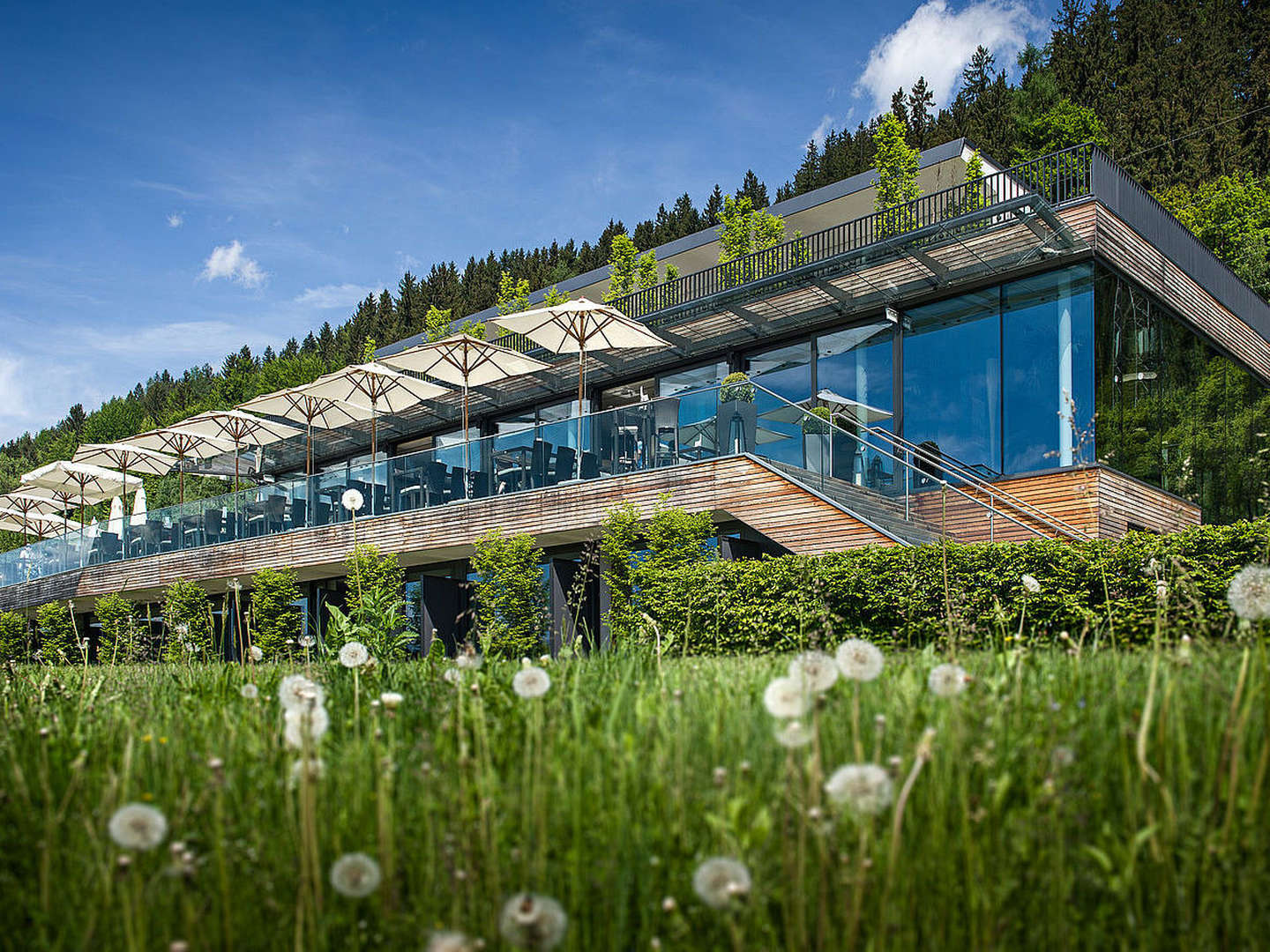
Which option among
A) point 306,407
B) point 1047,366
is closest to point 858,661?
point 1047,366

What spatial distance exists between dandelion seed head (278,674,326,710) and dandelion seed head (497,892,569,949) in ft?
3.57

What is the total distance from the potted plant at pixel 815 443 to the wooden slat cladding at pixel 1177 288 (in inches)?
203

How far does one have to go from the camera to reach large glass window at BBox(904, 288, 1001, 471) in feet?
52.3

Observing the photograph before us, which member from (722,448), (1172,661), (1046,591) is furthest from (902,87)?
(1172,661)

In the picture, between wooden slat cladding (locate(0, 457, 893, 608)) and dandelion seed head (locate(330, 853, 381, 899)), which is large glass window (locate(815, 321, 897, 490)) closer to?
wooden slat cladding (locate(0, 457, 893, 608))

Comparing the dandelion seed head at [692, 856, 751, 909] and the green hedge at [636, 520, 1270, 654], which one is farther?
the green hedge at [636, 520, 1270, 654]

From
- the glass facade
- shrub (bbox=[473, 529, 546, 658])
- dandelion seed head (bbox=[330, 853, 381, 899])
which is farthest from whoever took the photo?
the glass facade

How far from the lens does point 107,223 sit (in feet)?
88.4

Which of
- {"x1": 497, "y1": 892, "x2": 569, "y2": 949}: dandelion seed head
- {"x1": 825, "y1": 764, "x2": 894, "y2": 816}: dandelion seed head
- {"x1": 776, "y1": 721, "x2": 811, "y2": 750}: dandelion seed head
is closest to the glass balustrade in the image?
{"x1": 776, "y1": 721, "x2": 811, "y2": 750}: dandelion seed head

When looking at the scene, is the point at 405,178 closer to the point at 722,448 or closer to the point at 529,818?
the point at 722,448

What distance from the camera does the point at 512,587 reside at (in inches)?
570

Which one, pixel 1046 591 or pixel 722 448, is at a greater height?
pixel 722 448

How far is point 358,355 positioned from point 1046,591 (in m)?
60.6

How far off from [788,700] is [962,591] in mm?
6211
